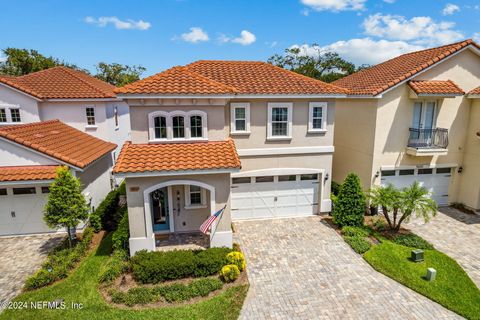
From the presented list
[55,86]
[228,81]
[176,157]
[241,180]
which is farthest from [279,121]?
[55,86]

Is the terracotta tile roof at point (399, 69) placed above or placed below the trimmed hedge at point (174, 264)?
above

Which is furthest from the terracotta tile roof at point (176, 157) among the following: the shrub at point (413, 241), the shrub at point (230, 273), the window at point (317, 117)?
the shrub at point (413, 241)

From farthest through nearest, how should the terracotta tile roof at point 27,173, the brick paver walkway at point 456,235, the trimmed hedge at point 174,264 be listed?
the terracotta tile roof at point 27,173 < the brick paver walkway at point 456,235 < the trimmed hedge at point 174,264

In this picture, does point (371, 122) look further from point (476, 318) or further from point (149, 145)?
point (149, 145)

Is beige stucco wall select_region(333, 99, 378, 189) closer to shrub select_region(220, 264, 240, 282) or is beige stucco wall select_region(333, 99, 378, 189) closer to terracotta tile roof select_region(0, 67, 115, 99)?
shrub select_region(220, 264, 240, 282)

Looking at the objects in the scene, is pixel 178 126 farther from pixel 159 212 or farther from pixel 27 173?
pixel 27 173

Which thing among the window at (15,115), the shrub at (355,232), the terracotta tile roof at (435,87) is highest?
the terracotta tile roof at (435,87)

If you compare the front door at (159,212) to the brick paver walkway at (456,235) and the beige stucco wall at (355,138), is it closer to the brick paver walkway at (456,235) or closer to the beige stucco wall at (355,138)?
the beige stucco wall at (355,138)
